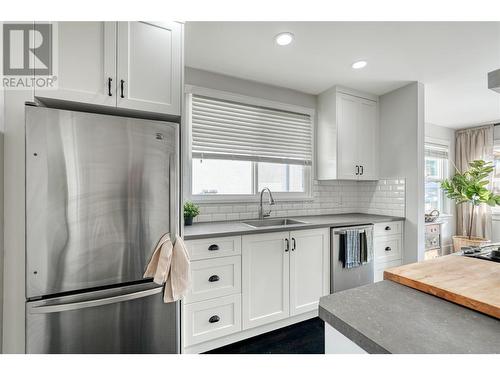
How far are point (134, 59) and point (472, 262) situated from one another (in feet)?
6.39

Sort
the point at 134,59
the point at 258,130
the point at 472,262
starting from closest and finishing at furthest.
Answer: the point at 472,262
the point at 134,59
the point at 258,130

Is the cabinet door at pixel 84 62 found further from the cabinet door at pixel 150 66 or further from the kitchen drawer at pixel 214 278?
the kitchen drawer at pixel 214 278

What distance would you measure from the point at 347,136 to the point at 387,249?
1.33 m

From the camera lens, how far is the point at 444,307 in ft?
2.24

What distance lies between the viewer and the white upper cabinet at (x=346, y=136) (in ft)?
8.91

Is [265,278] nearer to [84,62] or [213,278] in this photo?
[213,278]

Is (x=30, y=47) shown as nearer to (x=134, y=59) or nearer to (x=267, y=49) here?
(x=134, y=59)

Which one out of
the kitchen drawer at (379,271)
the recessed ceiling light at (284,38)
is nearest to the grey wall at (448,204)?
the kitchen drawer at (379,271)

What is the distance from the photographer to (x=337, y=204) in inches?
123

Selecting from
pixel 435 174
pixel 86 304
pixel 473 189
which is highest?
pixel 435 174

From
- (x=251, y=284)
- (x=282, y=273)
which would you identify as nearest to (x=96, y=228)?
(x=251, y=284)

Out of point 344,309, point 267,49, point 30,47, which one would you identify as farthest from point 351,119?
point 30,47

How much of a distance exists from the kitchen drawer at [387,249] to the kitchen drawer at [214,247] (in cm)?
159

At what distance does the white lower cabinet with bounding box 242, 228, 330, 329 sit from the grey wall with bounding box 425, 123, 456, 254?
12.1ft
